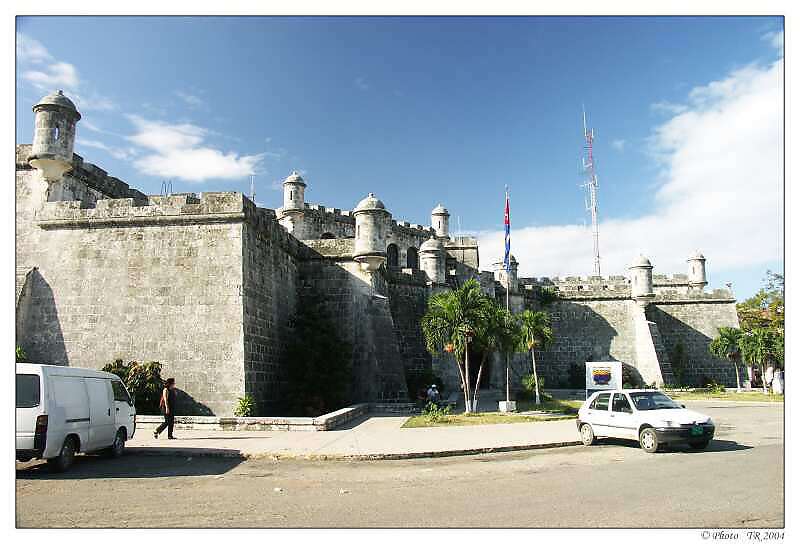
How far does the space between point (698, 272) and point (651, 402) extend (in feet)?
109

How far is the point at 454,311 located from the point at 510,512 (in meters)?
14.2

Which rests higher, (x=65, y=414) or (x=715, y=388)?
(x=65, y=414)

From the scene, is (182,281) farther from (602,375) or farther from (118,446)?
(602,375)

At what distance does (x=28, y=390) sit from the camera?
8.62 meters

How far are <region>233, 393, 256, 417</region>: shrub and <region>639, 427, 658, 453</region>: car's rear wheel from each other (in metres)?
9.96

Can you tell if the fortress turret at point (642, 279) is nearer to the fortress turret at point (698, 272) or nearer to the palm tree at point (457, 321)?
the fortress turret at point (698, 272)

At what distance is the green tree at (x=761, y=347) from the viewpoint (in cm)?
3194

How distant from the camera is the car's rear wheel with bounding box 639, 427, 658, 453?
1133 centimetres

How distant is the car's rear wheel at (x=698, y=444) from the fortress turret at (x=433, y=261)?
19.6 m

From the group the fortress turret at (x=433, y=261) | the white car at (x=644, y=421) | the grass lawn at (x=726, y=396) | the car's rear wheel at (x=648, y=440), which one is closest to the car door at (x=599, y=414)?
the white car at (x=644, y=421)

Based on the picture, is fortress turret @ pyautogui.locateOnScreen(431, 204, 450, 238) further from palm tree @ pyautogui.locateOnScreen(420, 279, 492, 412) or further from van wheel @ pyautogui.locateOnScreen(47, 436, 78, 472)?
van wheel @ pyautogui.locateOnScreen(47, 436, 78, 472)

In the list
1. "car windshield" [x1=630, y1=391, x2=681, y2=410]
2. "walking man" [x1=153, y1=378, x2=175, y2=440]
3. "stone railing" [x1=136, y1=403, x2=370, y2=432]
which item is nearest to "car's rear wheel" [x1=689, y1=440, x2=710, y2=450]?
"car windshield" [x1=630, y1=391, x2=681, y2=410]

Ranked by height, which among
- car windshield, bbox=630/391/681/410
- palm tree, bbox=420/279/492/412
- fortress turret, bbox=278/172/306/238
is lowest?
car windshield, bbox=630/391/681/410

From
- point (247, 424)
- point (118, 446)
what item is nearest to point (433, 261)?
point (247, 424)
